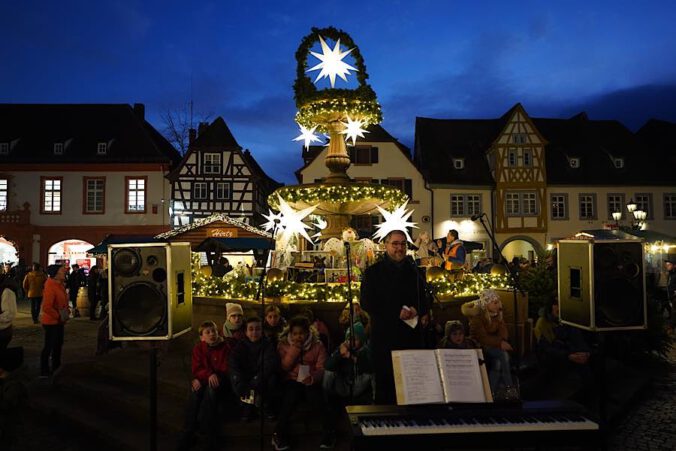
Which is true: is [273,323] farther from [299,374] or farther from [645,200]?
[645,200]

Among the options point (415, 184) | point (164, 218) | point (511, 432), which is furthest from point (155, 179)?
point (511, 432)

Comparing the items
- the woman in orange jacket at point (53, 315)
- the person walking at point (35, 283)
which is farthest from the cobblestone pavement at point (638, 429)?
the person walking at point (35, 283)

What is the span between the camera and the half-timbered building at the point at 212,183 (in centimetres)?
3031

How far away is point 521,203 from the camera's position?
3181 cm

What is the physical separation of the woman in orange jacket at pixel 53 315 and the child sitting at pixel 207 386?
3671 millimetres

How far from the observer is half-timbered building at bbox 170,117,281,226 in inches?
1193

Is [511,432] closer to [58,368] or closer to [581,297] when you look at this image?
[581,297]

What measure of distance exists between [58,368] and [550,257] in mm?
7633

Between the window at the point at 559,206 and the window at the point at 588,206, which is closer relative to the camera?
the window at the point at 559,206

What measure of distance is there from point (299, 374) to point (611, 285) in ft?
9.66

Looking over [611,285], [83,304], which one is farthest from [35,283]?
[611,285]

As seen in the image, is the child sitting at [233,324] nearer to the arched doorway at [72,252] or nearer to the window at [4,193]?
the arched doorway at [72,252]

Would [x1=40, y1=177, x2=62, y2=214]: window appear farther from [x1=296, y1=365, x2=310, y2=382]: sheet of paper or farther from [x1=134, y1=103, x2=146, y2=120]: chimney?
[x1=296, y1=365, x2=310, y2=382]: sheet of paper

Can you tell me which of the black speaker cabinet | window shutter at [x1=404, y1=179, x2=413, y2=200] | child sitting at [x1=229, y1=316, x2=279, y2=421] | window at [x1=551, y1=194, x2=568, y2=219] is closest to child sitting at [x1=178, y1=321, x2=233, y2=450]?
child sitting at [x1=229, y1=316, x2=279, y2=421]
